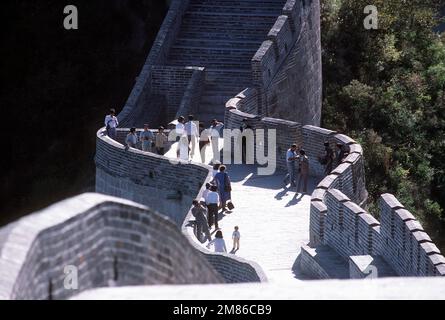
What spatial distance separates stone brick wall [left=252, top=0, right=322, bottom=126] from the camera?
124 ft

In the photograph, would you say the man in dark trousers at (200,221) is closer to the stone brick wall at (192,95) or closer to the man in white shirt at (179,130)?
the man in white shirt at (179,130)

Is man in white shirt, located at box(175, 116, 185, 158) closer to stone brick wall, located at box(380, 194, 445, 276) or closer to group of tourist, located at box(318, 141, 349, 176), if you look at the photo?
group of tourist, located at box(318, 141, 349, 176)

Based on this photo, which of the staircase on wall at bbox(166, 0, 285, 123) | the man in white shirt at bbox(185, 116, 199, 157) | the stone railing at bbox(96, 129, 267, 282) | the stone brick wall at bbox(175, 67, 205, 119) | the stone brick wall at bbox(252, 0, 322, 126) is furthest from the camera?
the staircase on wall at bbox(166, 0, 285, 123)

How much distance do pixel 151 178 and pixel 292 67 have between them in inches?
370

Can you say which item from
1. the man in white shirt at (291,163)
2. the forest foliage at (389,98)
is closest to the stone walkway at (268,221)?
the man in white shirt at (291,163)

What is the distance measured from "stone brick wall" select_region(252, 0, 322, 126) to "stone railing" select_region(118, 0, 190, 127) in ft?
8.50

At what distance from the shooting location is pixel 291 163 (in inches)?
1199

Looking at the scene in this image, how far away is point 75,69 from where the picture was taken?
1898 inches

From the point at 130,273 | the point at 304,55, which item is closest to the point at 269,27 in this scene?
the point at 304,55

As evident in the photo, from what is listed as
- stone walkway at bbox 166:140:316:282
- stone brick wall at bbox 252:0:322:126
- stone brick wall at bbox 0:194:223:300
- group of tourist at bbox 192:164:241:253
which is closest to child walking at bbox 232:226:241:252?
group of tourist at bbox 192:164:241:253

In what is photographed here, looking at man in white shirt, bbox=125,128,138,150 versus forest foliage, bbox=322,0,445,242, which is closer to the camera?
man in white shirt, bbox=125,128,138,150

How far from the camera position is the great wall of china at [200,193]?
1099 centimetres

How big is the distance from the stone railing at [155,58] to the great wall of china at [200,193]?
0.12ft

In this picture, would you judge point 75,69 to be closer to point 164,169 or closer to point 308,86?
point 308,86
